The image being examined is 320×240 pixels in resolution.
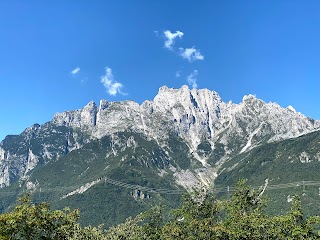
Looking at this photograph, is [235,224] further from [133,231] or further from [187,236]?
[133,231]

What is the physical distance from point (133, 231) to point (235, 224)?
34907mm

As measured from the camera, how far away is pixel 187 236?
237 ft

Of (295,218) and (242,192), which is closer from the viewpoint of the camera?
(295,218)

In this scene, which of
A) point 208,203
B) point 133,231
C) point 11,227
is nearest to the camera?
point 11,227

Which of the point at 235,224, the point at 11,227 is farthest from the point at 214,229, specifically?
the point at 11,227

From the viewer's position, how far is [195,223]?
72.2 metres

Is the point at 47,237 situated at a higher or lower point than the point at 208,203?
lower

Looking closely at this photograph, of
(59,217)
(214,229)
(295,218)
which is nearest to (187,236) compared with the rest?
(214,229)

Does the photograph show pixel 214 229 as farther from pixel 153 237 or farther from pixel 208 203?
pixel 153 237

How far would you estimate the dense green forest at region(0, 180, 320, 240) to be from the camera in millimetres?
57219

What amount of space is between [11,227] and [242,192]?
151 ft

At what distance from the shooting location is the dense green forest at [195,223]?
57.2 metres

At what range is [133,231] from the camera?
96250 mm

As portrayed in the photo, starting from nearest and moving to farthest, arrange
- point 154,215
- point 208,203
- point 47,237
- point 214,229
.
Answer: point 47,237 < point 214,229 < point 208,203 < point 154,215
